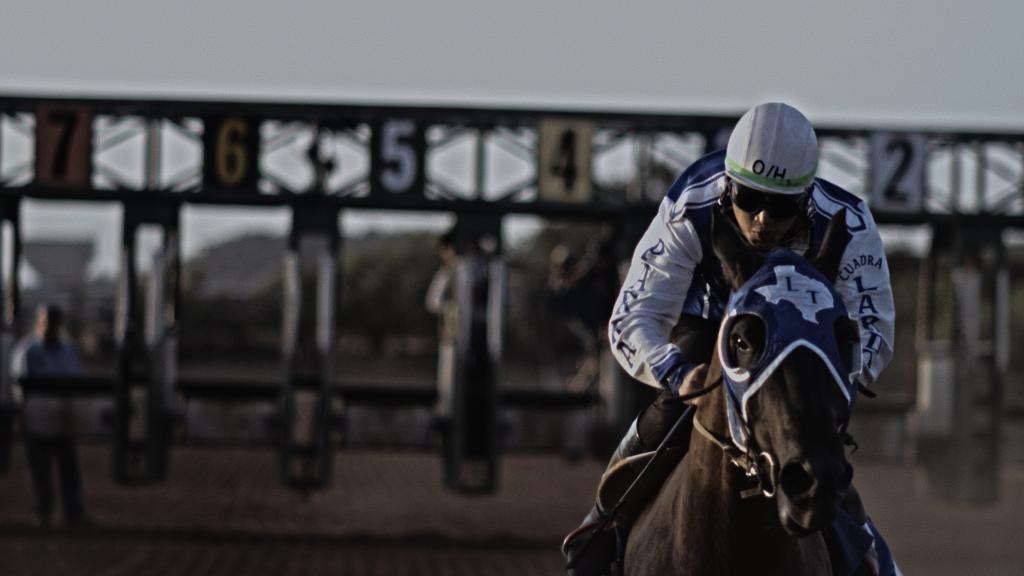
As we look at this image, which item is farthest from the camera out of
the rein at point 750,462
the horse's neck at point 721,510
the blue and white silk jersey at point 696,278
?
the blue and white silk jersey at point 696,278

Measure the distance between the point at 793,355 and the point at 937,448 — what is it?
13.6 metres

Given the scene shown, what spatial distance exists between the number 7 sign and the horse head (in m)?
12.0

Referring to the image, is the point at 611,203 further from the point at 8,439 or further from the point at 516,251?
the point at 516,251

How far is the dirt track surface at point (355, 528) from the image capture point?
12.8 meters

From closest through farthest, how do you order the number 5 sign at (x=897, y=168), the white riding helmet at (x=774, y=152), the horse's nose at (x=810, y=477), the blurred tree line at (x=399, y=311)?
the horse's nose at (x=810, y=477)
the white riding helmet at (x=774, y=152)
the number 5 sign at (x=897, y=168)
the blurred tree line at (x=399, y=311)

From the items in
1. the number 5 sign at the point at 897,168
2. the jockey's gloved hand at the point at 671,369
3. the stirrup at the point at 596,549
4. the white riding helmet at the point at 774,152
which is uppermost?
the number 5 sign at the point at 897,168

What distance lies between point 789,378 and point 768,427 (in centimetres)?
12

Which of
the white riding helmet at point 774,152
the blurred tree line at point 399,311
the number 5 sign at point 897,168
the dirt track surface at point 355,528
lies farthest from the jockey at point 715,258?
the blurred tree line at point 399,311

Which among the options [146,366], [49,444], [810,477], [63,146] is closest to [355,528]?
[146,366]

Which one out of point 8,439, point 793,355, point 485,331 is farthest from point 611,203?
point 793,355

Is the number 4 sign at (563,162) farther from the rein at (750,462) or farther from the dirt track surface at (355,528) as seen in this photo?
the rein at (750,462)

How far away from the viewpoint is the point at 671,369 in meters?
4.16

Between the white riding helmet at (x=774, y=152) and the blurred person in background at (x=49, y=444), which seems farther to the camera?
the blurred person in background at (x=49, y=444)

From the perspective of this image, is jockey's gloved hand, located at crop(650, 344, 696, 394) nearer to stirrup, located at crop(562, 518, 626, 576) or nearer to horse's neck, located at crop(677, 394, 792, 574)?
horse's neck, located at crop(677, 394, 792, 574)
